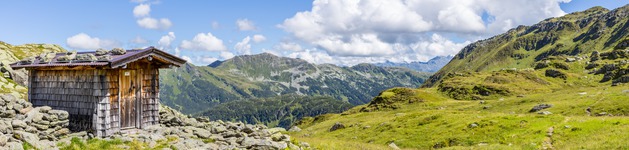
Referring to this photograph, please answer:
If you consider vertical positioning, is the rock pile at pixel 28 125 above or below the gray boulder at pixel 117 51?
below

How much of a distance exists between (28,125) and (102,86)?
4.49 metres

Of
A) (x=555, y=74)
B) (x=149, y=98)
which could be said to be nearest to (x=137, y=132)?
(x=149, y=98)

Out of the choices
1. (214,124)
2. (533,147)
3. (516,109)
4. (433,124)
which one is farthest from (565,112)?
(214,124)

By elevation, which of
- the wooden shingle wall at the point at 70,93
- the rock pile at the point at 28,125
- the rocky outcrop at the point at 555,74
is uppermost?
the rocky outcrop at the point at 555,74

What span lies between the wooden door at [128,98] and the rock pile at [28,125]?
3287 millimetres

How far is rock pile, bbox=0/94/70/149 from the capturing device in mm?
21191

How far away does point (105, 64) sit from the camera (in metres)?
25.5

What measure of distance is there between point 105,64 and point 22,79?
1675 inches

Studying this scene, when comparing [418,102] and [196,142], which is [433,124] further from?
[418,102]

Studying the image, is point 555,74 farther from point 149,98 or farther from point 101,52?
point 101,52

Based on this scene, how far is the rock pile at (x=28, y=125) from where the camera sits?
21.2m

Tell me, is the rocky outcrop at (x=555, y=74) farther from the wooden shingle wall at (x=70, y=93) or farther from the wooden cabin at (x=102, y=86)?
the wooden shingle wall at (x=70, y=93)

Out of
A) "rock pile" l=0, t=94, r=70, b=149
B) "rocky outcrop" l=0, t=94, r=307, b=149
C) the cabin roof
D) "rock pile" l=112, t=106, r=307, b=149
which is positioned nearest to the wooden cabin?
the cabin roof

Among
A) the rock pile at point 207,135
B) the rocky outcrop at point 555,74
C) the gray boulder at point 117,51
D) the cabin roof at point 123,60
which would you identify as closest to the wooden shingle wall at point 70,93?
the cabin roof at point 123,60
